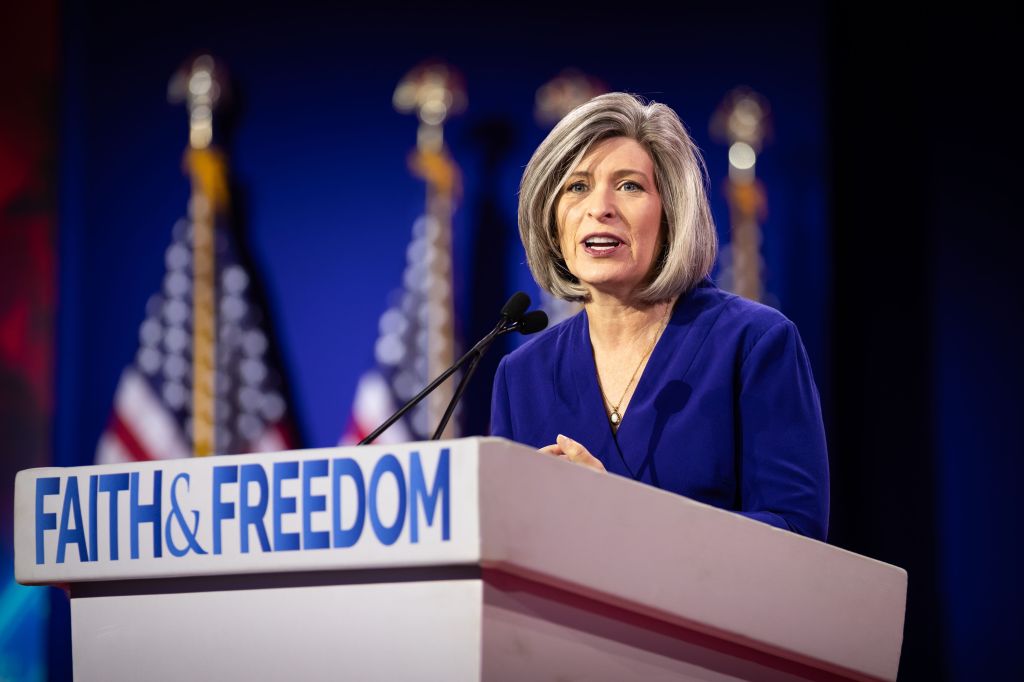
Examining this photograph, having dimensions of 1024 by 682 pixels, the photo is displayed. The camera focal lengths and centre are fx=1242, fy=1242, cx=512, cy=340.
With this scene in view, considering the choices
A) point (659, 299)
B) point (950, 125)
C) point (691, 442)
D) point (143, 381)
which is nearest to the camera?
point (691, 442)

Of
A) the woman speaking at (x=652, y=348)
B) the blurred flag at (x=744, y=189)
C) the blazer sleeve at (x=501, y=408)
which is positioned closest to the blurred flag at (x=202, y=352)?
the blurred flag at (x=744, y=189)

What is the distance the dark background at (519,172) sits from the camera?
340 cm

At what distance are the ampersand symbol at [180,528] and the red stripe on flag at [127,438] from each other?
8.19ft

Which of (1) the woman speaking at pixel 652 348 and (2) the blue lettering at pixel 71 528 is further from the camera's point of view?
(1) the woman speaking at pixel 652 348

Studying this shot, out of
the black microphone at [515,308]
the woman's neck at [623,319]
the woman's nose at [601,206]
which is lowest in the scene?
the woman's neck at [623,319]

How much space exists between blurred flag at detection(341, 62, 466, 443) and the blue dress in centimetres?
169

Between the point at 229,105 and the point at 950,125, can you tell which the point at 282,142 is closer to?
the point at 229,105

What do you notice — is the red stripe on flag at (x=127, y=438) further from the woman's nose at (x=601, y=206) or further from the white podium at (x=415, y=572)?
the white podium at (x=415, y=572)

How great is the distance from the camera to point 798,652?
139 centimetres

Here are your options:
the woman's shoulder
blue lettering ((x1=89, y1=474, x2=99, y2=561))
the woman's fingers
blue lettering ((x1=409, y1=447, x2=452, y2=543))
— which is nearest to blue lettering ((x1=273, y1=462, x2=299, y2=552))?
blue lettering ((x1=409, y1=447, x2=452, y2=543))

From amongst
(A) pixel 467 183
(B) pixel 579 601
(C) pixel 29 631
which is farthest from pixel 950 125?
(C) pixel 29 631

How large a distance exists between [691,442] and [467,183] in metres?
2.21

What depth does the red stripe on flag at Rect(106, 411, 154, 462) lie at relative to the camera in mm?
3688

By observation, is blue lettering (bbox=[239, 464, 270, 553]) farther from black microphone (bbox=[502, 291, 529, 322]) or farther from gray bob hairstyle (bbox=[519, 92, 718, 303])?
gray bob hairstyle (bbox=[519, 92, 718, 303])
